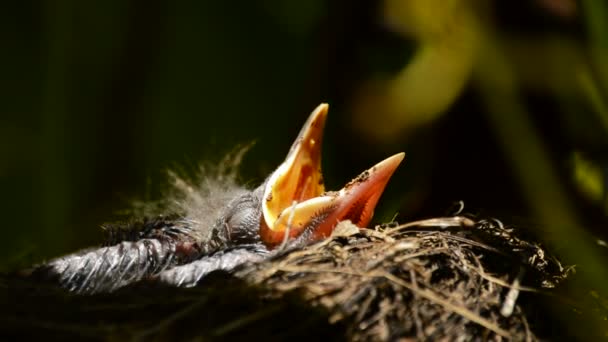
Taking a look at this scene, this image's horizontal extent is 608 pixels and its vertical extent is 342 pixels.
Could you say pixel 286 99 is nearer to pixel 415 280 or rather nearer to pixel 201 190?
pixel 201 190

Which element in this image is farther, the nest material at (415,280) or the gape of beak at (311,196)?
the gape of beak at (311,196)

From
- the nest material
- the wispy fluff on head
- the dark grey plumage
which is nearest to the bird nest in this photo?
the nest material

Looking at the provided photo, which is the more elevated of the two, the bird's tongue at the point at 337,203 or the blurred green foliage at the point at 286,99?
the blurred green foliage at the point at 286,99

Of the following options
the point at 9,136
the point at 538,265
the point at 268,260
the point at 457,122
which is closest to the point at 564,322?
the point at 538,265

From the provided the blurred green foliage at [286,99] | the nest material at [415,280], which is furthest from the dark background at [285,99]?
the nest material at [415,280]

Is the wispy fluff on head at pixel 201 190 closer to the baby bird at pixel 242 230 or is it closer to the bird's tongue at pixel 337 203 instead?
the baby bird at pixel 242 230

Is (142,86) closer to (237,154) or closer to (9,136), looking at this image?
(9,136)

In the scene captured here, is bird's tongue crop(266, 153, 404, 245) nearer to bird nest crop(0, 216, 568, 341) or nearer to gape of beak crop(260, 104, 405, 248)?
gape of beak crop(260, 104, 405, 248)
